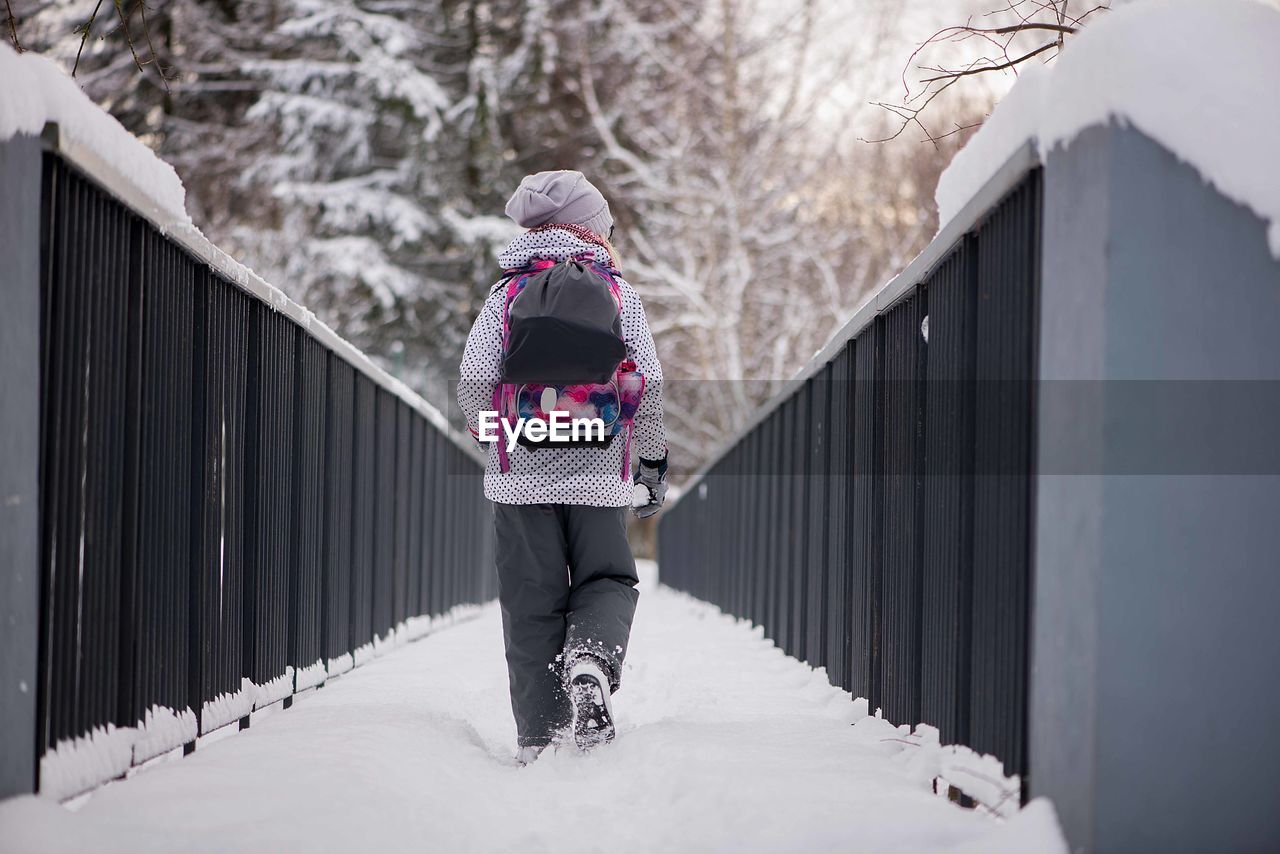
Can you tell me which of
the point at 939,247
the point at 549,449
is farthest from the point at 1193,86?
the point at 549,449

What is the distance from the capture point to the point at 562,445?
3.87m

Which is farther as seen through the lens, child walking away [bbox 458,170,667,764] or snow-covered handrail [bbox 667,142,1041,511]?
child walking away [bbox 458,170,667,764]

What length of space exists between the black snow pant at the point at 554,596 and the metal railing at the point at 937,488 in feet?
2.78

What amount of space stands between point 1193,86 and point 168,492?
2.48 meters

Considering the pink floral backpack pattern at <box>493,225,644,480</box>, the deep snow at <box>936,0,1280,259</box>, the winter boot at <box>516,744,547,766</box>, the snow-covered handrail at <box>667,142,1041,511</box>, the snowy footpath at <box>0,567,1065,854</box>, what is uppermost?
the deep snow at <box>936,0,1280,259</box>

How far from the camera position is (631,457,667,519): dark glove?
4.25 meters

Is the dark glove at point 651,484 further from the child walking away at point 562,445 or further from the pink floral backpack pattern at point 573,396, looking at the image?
the pink floral backpack pattern at point 573,396

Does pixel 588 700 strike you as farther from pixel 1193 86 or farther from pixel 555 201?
pixel 1193 86

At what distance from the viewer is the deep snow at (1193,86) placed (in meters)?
2.22

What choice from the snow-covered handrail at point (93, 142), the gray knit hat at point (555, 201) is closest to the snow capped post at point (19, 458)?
the snow-covered handrail at point (93, 142)

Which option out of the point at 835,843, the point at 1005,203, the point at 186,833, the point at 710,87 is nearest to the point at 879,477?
the point at 1005,203

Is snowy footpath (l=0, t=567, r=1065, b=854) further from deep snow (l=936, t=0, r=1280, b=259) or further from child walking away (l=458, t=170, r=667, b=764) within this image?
deep snow (l=936, t=0, r=1280, b=259)

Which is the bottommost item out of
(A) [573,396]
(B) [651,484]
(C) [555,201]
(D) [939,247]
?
(B) [651,484]

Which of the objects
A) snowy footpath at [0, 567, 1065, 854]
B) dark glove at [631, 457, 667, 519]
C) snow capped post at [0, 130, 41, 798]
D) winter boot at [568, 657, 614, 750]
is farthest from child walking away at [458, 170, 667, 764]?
snow capped post at [0, 130, 41, 798]
